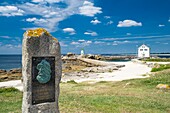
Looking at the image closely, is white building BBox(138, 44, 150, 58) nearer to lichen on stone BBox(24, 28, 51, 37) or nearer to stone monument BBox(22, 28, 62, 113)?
stone monument BBox(22, 28, 62, 113)

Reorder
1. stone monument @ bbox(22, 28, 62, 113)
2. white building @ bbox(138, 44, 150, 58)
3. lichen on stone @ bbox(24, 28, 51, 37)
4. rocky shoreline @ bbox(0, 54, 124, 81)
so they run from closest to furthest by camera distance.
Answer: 1. stone monument @ bbox(22, 28, 62, 113)
2. lichen on stone @ bbox(24, 28, 51, 37)
3. rocky shoreline @ bbox(0, 54, 124, 81)
4. white building @ bbox(138, 44, 150, 58)

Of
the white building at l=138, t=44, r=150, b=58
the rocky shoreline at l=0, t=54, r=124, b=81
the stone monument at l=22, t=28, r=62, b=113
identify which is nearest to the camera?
the stone monument at l=22, t=28, r=62, b=113

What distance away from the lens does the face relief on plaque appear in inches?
315

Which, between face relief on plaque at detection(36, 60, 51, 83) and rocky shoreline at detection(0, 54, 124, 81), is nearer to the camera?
face relief on plaque at detection(36, 60, 51, 83)

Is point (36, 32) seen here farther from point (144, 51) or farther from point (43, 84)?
point (144, 51)

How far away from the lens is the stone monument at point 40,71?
7879 millimetres

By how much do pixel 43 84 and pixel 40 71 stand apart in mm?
479

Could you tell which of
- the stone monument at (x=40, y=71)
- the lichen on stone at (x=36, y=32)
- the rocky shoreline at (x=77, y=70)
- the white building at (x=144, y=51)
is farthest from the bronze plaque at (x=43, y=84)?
the white building at (x=144, y=51)

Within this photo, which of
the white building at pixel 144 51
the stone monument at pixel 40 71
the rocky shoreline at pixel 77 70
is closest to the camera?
the stone monument at pixel 40 71

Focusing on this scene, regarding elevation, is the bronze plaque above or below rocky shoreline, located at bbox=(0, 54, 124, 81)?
above

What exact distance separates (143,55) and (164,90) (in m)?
92.9

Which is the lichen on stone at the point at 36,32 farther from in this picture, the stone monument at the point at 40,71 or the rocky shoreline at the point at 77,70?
the rocky shoreline at the point at 77,70

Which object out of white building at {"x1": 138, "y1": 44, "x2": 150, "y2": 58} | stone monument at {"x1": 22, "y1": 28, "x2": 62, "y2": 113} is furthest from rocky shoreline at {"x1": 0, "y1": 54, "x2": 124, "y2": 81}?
white building at {"x1": 138, "y1": 44, "x2": 150, "y2": 58}

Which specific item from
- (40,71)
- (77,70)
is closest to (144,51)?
(77,70)
